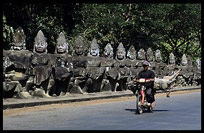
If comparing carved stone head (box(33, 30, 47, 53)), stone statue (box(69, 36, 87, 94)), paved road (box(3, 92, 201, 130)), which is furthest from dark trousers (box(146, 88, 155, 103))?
stone statue (box(69, 36, 87, 94))

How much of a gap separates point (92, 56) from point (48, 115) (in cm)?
976

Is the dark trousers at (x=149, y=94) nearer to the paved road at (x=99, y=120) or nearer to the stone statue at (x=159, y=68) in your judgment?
the paved road at (x=99, y=120)

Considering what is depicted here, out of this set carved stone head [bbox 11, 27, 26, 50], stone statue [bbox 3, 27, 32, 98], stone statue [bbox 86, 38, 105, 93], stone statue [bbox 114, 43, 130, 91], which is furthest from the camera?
stone statue [bbox 114, 43, 130, 91]

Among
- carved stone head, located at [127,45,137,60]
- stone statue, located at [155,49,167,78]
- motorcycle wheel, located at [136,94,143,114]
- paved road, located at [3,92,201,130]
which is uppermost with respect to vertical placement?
carved stone head, located at [127,45,137,60]

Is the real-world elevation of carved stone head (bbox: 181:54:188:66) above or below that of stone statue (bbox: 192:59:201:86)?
above

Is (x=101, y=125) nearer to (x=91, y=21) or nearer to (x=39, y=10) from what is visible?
(x=39, y=10)

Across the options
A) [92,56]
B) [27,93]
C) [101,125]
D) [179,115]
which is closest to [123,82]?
[92,56]

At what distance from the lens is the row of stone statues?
19.6 m

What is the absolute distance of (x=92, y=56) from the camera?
81.7 ft

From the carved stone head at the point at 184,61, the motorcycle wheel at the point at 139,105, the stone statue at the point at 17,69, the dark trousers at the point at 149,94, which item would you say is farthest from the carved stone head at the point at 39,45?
the carved stone head at the point at 184,61

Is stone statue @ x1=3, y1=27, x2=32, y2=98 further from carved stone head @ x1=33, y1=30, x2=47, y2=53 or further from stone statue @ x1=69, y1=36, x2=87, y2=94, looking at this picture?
stone statue @ x1=69, y1=36, x2=87, y2=94

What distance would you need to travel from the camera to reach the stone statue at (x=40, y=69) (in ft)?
66.9

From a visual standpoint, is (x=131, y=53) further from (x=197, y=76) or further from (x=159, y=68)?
(x=197, y=76)

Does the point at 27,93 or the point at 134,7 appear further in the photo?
the point at 134,7
